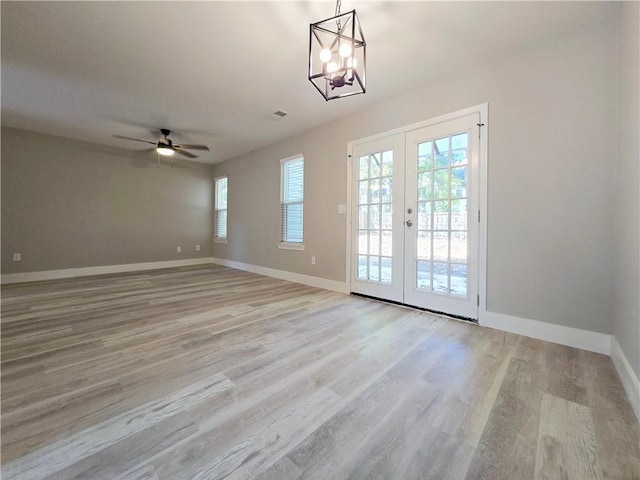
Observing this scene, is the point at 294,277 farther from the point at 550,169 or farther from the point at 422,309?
the point at 550,169

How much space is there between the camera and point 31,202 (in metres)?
4.43

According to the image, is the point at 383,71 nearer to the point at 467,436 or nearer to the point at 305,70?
the point at 305,70

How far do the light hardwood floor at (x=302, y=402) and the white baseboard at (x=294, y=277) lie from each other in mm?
1303

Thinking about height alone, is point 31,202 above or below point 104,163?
below

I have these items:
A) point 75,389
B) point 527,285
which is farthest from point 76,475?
point 527,285

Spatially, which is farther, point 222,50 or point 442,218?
point 442,218

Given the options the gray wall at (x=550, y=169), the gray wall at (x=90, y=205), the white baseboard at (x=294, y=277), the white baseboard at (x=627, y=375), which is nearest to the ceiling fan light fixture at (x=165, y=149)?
the gray wall at (x=90, y=205)

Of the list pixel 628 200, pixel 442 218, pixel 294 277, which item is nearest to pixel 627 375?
pixel 628 200

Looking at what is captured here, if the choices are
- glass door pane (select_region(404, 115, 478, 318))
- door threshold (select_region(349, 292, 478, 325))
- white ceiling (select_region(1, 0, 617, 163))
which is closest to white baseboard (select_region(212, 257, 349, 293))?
door threshold (select_region(349, 292, 478, 325))

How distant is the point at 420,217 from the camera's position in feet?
9.53

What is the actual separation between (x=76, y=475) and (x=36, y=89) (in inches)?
167

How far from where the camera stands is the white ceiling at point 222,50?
76.6 inches

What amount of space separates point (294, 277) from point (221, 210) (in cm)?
323

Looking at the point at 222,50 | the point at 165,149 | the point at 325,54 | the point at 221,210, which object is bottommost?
the point at 221,210
